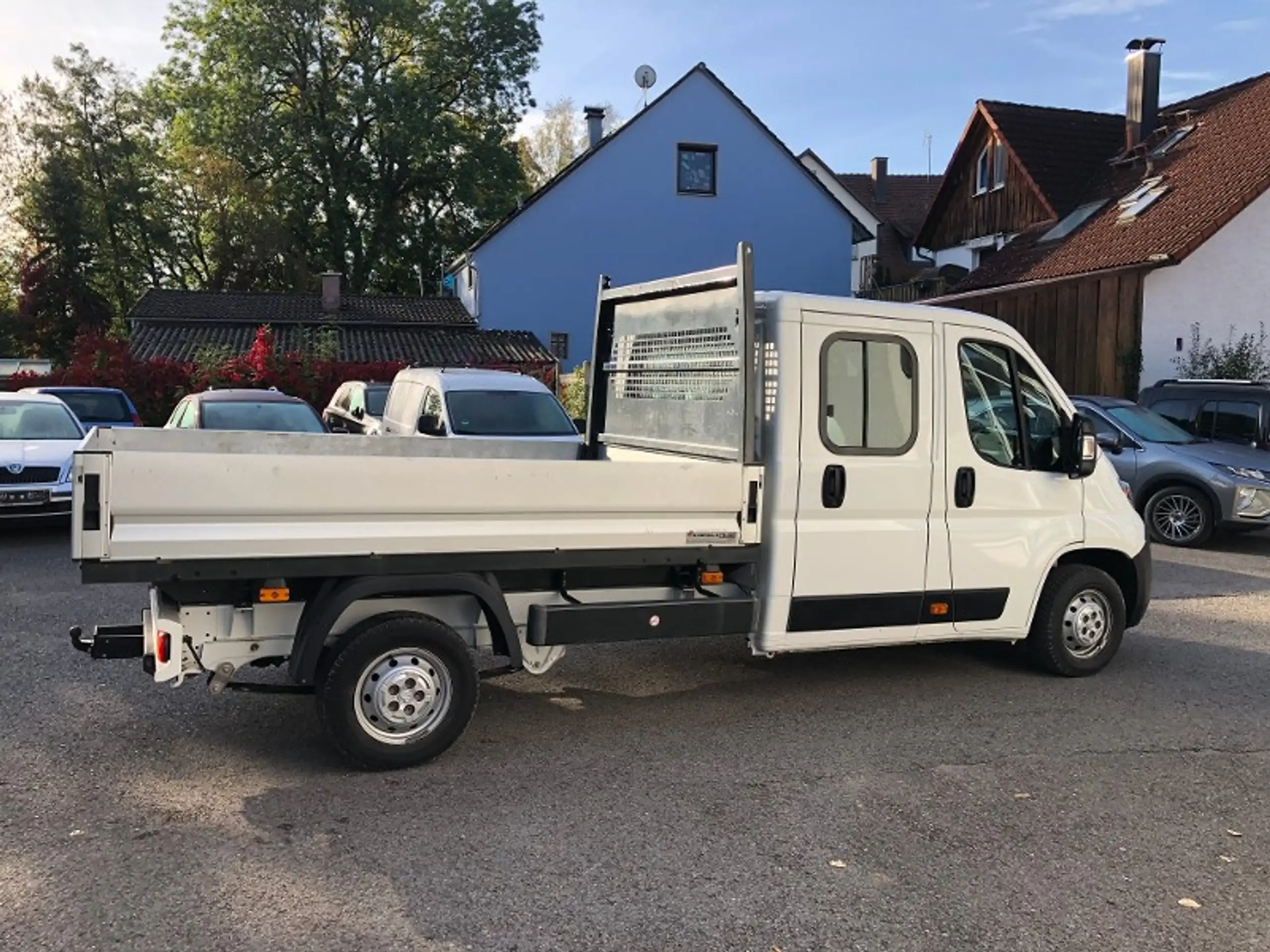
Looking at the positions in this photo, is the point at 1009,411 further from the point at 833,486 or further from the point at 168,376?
the point at 168,376

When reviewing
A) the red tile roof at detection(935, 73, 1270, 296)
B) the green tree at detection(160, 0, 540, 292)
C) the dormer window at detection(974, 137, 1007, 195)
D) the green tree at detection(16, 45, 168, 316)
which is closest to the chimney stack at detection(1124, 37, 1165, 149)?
the red tile roof at detection(935, 73, 1270, 296)

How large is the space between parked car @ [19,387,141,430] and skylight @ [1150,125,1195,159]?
22.3 meters

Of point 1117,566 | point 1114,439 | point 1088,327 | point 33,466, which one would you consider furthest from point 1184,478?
point 33,466

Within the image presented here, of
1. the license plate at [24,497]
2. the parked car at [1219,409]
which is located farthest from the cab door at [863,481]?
the parked car at [1219,409]

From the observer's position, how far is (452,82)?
43781mm

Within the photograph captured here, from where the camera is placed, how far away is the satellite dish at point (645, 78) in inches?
1313

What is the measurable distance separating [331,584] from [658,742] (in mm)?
1824

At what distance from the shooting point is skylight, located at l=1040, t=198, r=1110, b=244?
24328mm

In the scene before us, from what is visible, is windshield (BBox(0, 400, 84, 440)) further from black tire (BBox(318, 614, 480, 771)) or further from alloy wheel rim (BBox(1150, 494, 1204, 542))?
alloy wheel rim (BBox(1150, 494, 1204, 542))

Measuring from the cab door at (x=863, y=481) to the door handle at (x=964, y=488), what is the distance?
0.63 feet

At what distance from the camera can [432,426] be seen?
10875 mm

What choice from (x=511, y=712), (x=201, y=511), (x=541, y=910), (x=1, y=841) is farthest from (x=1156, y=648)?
(x=1, y=841)

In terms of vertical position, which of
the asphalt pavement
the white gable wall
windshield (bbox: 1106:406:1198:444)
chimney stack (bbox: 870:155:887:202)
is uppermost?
chimney stack (bbox: 870:155:887:202)

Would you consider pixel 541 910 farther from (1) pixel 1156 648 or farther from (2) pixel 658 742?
(1) pixel 1156 648
